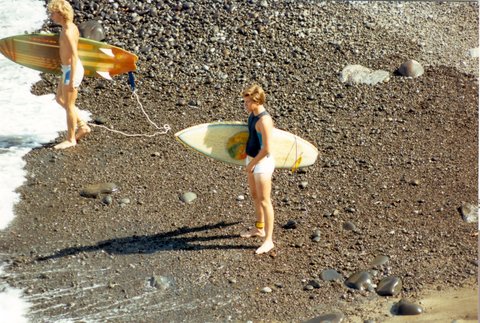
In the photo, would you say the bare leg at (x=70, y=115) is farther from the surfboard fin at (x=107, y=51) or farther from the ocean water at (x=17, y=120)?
the surfboard fin at (x=107, y=51)

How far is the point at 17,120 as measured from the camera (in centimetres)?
1383

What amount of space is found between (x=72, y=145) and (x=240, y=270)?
380 cm

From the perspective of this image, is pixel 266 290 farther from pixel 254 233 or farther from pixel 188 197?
pixel 188 197

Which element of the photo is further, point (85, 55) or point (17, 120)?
point (17, 120)

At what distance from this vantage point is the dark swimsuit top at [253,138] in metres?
10.1

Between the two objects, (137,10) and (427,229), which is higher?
(137,10)

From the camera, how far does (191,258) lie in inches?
412

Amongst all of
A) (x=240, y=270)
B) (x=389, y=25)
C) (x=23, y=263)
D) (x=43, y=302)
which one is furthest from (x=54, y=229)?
(x=389, y=25)

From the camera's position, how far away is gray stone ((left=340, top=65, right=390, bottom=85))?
14.8 meters

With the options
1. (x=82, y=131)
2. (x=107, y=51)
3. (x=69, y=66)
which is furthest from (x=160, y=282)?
(x=107, y=51)

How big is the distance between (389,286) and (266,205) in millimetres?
1612

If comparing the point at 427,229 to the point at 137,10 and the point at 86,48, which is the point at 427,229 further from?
the point at 137,10

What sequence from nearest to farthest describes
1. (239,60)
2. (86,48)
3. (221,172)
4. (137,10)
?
1. (221,172)
2. (86,48)
3. (239,60)
4. (137,10)

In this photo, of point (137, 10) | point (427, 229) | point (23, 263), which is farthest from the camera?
point (137, 10)
